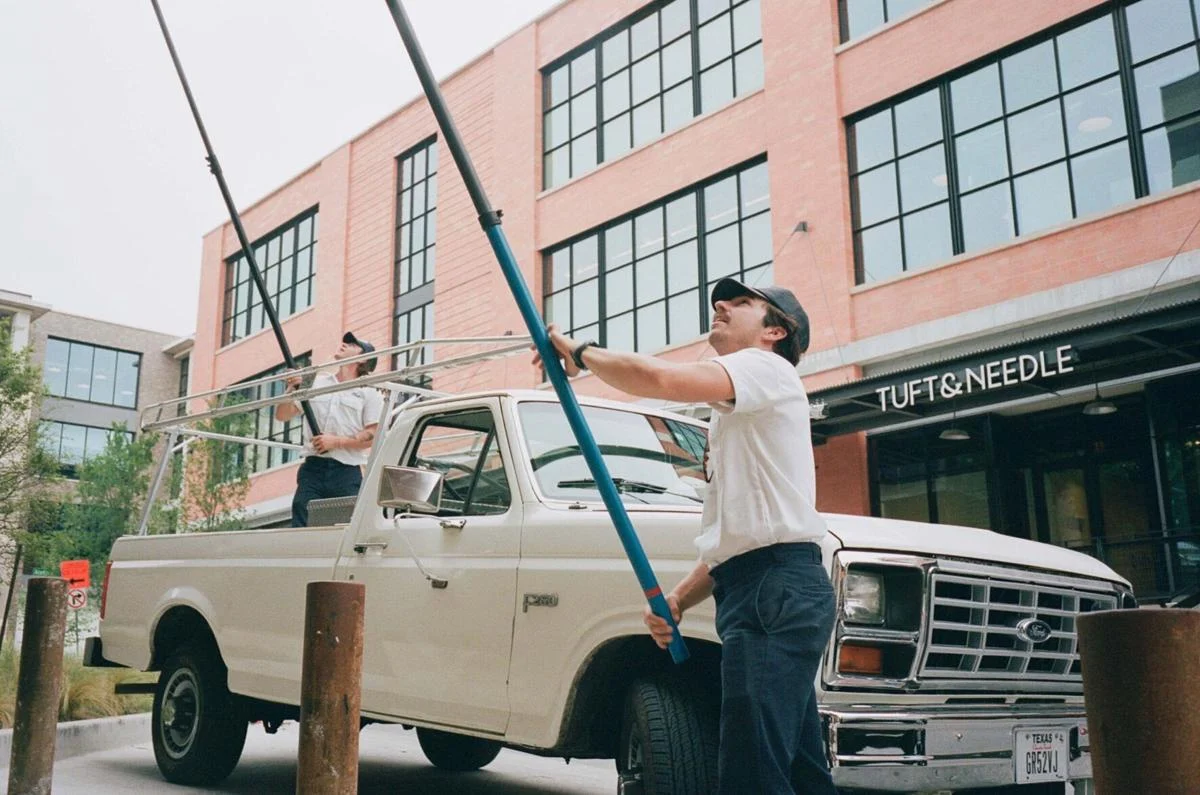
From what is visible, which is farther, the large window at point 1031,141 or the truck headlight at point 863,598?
the large window at point 1031,141

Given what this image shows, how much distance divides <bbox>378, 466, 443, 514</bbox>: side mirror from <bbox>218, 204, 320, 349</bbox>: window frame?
80.2 ft

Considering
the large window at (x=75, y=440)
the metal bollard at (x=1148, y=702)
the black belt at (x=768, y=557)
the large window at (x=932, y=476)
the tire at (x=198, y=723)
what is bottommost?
the tire at (x=198, y=723)

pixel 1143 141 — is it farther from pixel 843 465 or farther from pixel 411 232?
pixel 411 232

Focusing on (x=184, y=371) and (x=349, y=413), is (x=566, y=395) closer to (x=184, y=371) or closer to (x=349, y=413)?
(x=349, y=413)

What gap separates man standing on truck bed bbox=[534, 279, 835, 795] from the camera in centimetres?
311

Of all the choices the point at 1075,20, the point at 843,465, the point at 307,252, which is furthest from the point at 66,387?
the point at 1075,20

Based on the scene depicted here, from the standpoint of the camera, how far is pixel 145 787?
6.69 meters

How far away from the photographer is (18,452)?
2944 centimetres

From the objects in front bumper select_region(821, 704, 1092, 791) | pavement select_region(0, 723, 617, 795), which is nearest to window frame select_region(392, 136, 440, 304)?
pavement select_region(0, 723, 617, 795)

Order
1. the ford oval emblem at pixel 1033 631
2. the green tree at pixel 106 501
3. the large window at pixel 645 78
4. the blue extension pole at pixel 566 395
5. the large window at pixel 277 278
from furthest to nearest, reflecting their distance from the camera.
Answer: the green tree at pixel 106 501
the large window at pixel 277 278
the large window at pixel 645 78
the ford oval emblem at pixel 1033 631
the blue extension pole at pixel 566 395

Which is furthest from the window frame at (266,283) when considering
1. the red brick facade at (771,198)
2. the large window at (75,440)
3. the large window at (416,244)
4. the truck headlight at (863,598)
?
the truck headlight at (863,598)

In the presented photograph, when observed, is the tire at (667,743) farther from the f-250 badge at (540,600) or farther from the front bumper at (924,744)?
the f-250 badge at (540,600)

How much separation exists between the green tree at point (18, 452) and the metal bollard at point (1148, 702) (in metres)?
27.6

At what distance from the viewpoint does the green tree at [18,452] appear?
1094 inches
